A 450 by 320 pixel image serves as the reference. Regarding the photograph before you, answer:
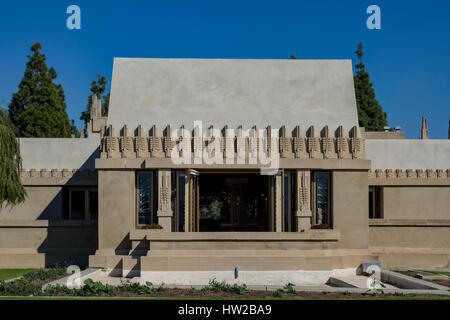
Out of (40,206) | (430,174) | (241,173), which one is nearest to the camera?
(241,173)

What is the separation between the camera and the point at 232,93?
2589cm

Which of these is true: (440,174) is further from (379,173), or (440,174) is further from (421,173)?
(379,173)

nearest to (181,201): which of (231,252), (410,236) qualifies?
(231,252)

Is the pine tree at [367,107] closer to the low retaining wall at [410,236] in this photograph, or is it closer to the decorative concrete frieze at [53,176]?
the low retaining wall at [410,236]

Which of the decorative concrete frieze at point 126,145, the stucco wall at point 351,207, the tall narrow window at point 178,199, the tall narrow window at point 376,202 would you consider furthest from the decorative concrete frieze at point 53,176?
the tall narrow window at point 376,202

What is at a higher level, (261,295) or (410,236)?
(410,236)

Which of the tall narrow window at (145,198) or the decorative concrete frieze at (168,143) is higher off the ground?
the decorative concrete frieze at (168,143)

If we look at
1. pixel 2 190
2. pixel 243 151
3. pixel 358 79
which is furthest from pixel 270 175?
pixel 358 79

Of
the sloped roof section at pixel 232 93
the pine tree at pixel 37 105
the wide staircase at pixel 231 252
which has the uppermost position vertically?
the pine tree at pixel 37 105

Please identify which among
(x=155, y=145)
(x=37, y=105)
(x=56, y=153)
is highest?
(x=37, y=105)

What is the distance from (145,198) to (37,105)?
28.1 m

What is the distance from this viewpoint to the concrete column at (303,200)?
23.9m

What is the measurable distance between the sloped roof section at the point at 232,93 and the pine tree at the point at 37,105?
24.5 metres

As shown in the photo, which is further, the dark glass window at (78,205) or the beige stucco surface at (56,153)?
the beige stucco surface at (56,153)
